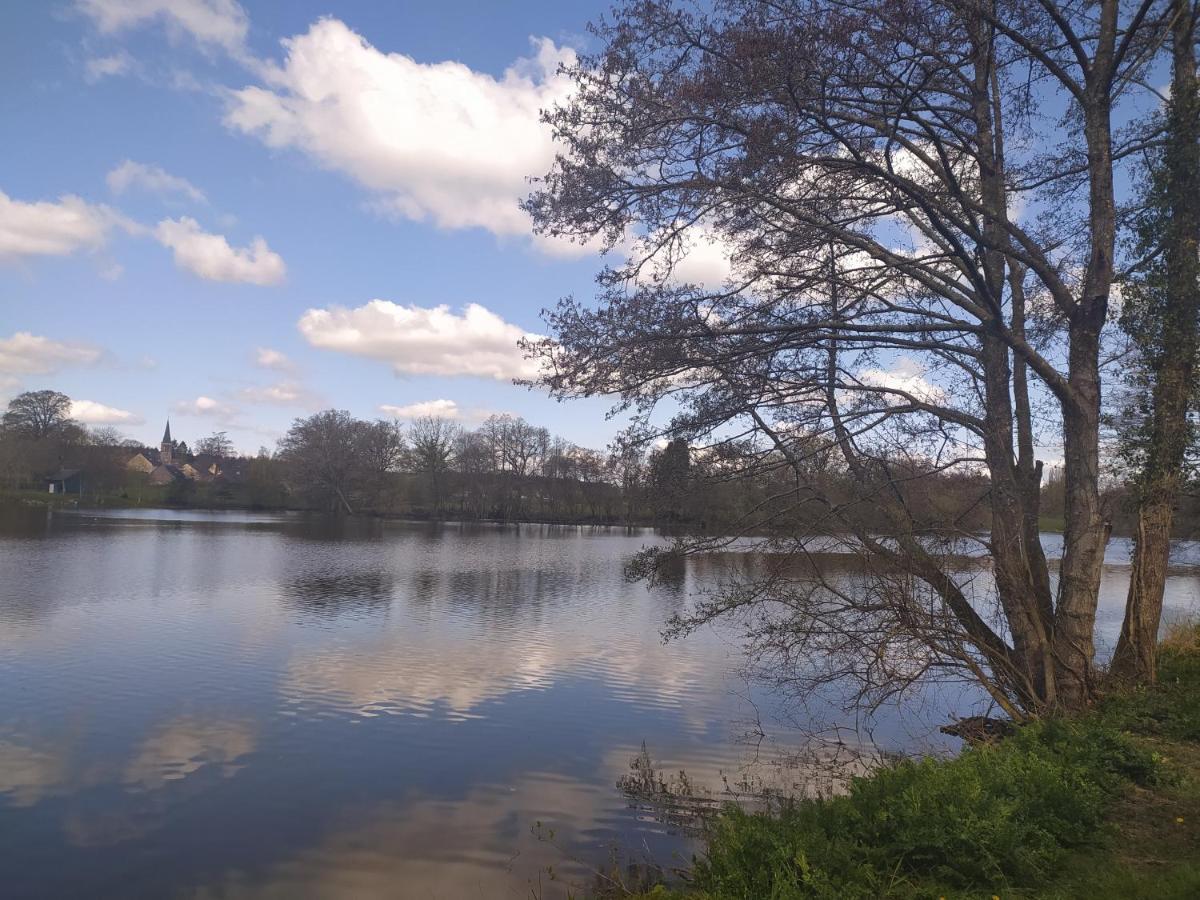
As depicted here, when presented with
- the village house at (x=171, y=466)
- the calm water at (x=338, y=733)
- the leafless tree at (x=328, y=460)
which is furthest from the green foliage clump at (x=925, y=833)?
the village house at (x=171, y=466)

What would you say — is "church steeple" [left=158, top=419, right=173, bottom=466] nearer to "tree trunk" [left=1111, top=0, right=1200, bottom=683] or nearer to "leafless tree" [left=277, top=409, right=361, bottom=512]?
"leafless tree" [left=277, top=409, right=361, bottom=512]

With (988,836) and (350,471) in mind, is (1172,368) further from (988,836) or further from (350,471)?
(350,471)

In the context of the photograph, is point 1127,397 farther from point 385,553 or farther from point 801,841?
point 385,553

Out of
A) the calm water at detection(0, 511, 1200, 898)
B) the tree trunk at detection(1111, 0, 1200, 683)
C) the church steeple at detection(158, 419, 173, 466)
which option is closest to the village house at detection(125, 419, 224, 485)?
the church steeple at detection(158, 419, 173, 466)

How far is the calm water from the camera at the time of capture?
21.4 feet

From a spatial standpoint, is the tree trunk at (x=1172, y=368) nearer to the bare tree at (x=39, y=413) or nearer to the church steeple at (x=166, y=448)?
the bare tree at (x=39, y=413)

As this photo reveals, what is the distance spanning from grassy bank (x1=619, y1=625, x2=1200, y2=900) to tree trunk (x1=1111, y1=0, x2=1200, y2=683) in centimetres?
333

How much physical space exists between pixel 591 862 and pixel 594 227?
5937 mm

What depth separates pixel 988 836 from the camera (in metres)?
4.28

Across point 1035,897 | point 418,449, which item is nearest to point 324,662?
point 1035,897

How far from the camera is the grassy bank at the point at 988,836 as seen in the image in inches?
162

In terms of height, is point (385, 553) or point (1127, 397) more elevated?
point (1127, 397)

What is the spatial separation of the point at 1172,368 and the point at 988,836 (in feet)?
20.8

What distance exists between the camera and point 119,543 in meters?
Answer: 31.8
